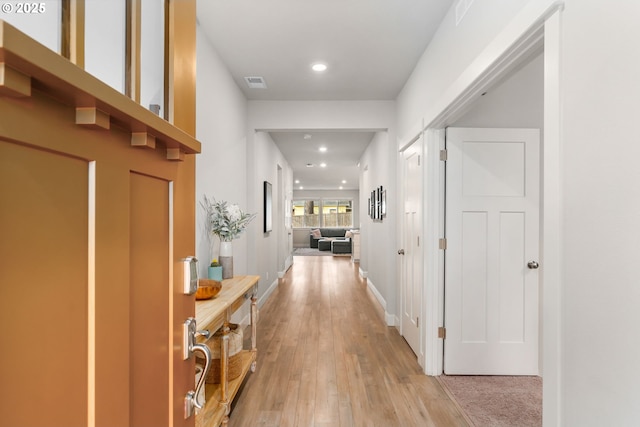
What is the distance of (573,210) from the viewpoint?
1.19 metres

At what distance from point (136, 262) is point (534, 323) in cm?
316

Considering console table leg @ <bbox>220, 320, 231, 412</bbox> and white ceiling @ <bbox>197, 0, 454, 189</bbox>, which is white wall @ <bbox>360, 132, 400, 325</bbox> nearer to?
white ceiling @ <bbox>197, 0, 454, 189</bbox>

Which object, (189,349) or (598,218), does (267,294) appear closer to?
(189,349)

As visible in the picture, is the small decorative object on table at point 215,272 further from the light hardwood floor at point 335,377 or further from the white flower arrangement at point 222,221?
the light hardwood floor at point 335,377

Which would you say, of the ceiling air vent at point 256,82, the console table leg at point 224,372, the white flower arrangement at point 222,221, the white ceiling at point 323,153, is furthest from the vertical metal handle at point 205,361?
the white ceiling at point 323,153

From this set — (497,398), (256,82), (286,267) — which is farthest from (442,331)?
(286,267)

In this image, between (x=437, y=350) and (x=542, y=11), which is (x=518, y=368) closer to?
(x=437, y=350)

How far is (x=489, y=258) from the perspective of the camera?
2.86m

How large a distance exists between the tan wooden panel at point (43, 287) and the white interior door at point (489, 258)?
9.00 ft

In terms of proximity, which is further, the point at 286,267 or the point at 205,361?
the point at 286,267

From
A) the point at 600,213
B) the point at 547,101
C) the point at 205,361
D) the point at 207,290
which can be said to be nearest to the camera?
the point at 205,361

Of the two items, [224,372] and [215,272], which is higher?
[215,272]

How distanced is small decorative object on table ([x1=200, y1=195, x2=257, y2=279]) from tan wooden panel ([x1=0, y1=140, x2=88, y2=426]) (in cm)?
230

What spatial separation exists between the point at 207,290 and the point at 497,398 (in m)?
2.17
